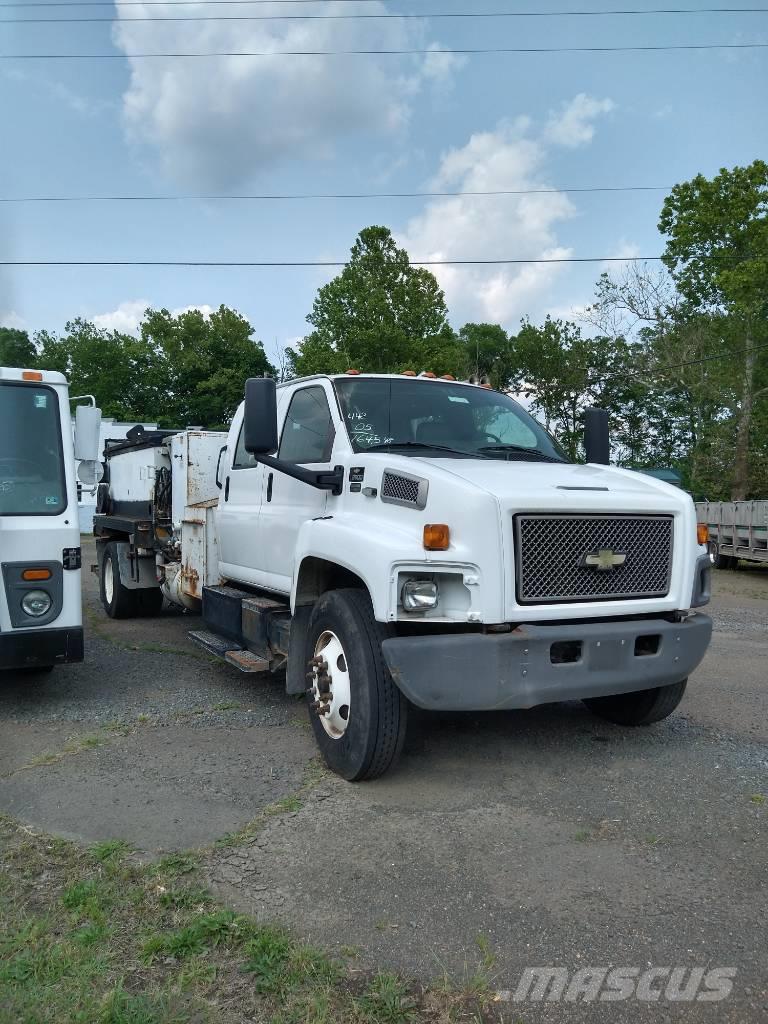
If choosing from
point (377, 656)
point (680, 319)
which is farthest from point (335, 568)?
point (680, 319)

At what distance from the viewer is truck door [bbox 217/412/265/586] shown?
20.4 ft

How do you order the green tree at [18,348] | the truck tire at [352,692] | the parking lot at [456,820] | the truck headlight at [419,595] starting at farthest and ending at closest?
the green tree at [18,348] → the truck tire at [352,692] → the truck headlight at [419,595] → the parking lot at [456,820]

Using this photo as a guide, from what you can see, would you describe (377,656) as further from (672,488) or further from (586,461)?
(586,461)

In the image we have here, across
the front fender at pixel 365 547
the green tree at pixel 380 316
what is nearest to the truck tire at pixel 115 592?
the front fender at pixel 365 547

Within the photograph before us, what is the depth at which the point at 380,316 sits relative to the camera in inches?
1011

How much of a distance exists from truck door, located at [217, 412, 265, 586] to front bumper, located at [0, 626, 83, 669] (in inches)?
50.0

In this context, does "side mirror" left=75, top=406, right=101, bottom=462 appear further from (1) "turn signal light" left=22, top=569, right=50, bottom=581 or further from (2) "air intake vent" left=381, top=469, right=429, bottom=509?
(2) "air intake vent" left=381, top=469, right=429, bottom=509

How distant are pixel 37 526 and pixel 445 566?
10.4 feet

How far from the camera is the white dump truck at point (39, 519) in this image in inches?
225

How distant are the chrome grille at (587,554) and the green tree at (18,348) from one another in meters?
55.5

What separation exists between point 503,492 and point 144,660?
15.7 feet

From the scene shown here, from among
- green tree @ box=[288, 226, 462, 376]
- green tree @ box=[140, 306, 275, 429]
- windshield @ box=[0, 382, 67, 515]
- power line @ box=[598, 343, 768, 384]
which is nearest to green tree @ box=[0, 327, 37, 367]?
green tree @ box=[140, 306, 275, 429]

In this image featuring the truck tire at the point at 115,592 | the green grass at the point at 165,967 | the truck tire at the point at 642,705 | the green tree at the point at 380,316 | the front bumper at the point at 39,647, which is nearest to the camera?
the green grass at the point at 165,967

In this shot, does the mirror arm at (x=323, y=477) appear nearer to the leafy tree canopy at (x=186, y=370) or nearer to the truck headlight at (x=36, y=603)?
the truck headlight at (x=36, y=603)
